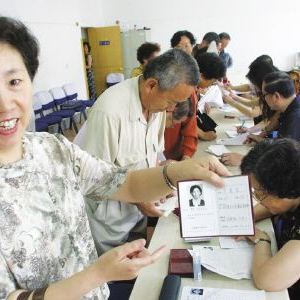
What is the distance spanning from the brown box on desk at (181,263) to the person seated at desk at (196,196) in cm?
29

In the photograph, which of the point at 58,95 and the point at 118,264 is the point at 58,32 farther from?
the point at 118,264

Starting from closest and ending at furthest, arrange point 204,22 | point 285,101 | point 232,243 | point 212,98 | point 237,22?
point 232,243, point 285,101, point 212,98, point 237,22, point 204,22

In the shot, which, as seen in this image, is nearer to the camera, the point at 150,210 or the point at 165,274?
the point at 165,274

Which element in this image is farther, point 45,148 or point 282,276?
point 282,276

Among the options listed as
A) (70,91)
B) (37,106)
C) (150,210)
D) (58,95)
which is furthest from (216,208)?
(70,91)

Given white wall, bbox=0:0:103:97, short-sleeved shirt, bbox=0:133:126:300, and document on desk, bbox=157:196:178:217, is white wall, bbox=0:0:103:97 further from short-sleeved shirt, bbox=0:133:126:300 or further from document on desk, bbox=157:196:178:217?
short-sleeved shirt, bbox=0:133:126:300

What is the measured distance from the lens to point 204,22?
938 centimetres

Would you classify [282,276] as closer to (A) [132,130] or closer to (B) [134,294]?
(B) [134,294]

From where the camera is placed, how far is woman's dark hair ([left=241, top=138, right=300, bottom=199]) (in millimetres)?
1373

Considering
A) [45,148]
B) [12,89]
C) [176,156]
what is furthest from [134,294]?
[176,156]

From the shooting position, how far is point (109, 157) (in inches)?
70.4

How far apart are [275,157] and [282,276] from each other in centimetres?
47

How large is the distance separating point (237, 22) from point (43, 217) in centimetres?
949

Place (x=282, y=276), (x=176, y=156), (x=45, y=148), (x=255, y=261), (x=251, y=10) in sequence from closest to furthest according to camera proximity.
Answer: (x=45, y=148), (x=282, y=276), (x=255, y=261), (x=176, y=156), (x=251, y=10)
